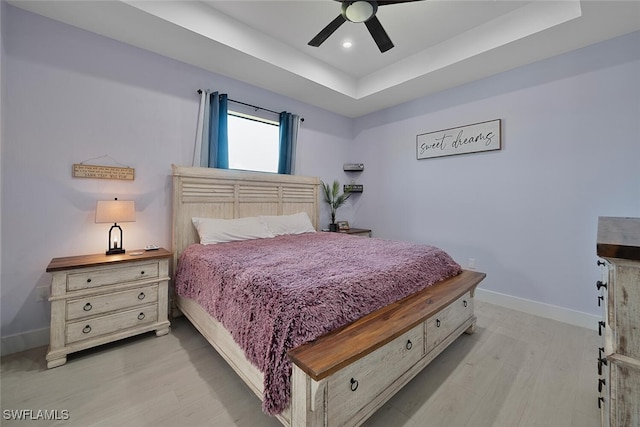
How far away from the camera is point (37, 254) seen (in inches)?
82.0

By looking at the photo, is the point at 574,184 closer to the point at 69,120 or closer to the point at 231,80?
the point at 231,80

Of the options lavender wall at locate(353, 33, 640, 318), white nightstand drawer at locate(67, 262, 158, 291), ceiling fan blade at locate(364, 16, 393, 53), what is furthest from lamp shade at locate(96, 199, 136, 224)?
lavender wall at locate(353, 33, 640, 318)

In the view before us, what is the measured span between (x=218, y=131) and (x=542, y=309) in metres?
4.05

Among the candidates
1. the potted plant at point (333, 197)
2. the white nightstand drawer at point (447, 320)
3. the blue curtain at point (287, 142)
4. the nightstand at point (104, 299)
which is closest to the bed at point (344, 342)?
the white nightstand drawer at point (447, 320)

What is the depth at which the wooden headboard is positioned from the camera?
8.75ft

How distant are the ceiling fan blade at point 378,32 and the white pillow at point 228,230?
7.17 ft

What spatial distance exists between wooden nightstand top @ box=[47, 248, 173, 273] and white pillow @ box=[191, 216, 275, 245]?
422mm

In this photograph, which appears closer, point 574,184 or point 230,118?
point 574,184

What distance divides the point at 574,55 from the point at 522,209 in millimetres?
1563

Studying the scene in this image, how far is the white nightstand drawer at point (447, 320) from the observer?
174 cm

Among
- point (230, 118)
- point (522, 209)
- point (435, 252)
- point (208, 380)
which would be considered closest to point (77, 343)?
point (208, 380)

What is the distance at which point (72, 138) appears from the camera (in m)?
2.20

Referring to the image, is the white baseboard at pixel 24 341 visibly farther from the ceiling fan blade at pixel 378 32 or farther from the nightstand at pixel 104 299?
the ceiling fan blade at pixel 378 32

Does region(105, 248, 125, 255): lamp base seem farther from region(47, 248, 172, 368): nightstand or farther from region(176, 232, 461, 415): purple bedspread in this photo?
region(176, 232, 461, 415): purple bedspread
